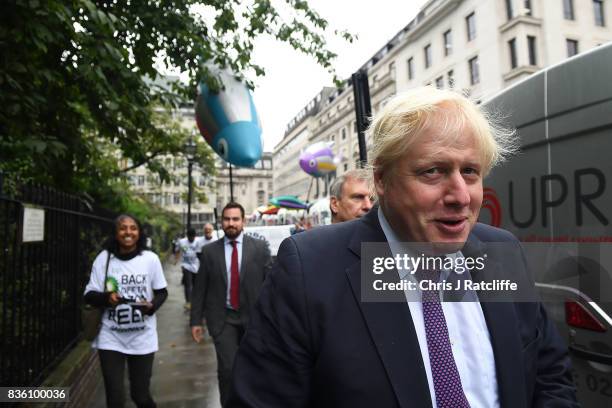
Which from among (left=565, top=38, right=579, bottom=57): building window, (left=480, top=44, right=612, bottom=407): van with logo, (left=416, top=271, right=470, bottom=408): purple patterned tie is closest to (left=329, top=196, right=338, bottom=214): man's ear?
(left=480, top=44, right=612, bottom=407): van with logo

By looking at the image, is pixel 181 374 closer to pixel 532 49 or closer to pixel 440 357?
pixel 440 357

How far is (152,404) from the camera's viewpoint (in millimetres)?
4012

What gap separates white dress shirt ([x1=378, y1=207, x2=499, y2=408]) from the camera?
134 cm

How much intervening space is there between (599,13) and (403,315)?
36881 millimetres

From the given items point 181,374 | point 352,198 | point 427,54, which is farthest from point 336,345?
point 427,54

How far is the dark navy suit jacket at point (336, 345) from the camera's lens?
47.9 inches

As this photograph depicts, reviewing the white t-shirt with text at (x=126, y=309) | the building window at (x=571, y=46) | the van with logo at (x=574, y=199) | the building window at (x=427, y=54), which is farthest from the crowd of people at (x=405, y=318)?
the building window at (x=427, y=54)

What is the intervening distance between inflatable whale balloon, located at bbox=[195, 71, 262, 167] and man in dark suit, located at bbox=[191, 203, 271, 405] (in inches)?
36.3

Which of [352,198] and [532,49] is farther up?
[532,49]

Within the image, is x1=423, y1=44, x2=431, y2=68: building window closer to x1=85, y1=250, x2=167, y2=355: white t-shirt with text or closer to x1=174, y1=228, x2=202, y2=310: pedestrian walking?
x1=174, y1=228, x2=202, y2=310: pedestrian walking

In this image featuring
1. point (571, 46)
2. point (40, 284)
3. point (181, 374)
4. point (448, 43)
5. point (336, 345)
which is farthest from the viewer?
point (448, 43)

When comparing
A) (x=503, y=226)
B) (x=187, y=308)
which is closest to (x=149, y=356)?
(x=503, y=226)

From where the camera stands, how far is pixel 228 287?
4.56 m

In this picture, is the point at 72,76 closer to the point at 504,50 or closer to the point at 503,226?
the point at 503,226
